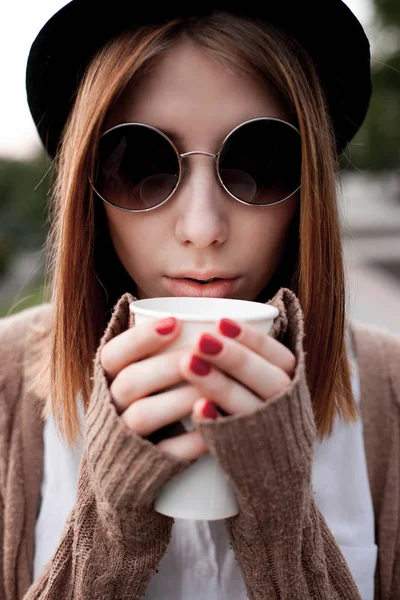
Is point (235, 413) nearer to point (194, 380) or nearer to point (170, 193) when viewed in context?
point (194, 380)

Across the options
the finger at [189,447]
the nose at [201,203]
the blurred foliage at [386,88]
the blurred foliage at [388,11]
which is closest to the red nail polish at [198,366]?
the finger at [189,447]

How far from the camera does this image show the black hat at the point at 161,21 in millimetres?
1507

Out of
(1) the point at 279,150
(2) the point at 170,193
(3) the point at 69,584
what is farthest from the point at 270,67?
(3) the point at 69,584

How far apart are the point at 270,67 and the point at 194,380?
950mm

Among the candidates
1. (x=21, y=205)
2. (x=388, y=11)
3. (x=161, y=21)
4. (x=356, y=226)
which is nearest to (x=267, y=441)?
(x=161, y=21)

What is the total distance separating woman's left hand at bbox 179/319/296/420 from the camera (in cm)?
96

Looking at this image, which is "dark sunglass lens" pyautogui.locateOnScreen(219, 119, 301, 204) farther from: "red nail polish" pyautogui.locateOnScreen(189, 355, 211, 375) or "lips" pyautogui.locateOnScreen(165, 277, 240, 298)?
"red nail polish" pyautogui.locateOnScreen(189, 355, 211, 375)

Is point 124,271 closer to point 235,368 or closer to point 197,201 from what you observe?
point 197,201

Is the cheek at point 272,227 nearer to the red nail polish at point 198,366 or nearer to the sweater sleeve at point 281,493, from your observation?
the sweater sleeve at point 281,493

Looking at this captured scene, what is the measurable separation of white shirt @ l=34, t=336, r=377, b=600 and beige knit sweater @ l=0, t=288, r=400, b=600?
0.04m

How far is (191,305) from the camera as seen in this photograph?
49.6 inches

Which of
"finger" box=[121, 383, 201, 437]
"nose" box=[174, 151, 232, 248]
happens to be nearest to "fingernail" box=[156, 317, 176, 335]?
"finger" box=[121, 383, 201, 437]

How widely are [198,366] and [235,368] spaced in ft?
0.22

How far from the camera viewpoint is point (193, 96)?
4.73ft
